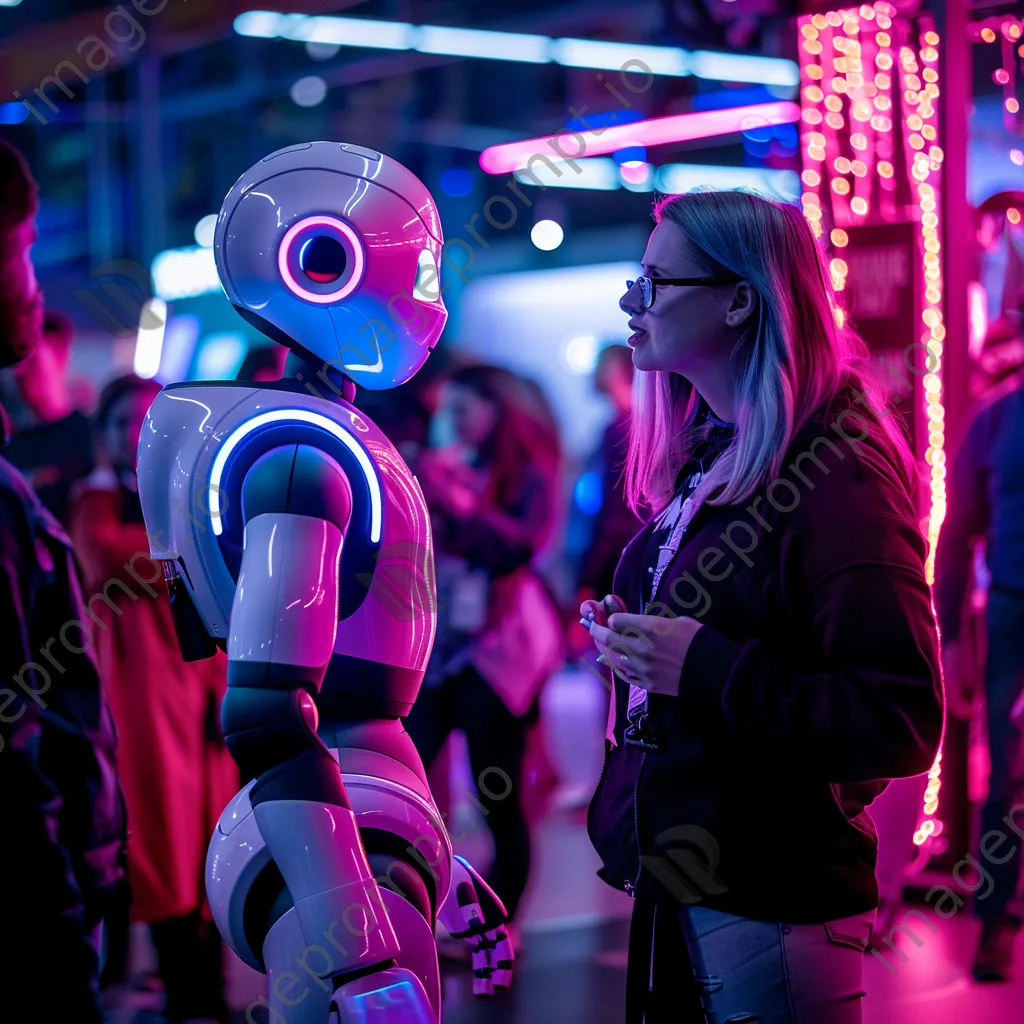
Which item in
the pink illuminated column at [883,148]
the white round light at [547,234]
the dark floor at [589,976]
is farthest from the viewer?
the white round light at [547,234]

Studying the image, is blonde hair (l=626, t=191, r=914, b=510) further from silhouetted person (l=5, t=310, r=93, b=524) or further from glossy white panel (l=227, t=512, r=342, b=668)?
silhouetted person (l=5, t=310, r=93, b=524)

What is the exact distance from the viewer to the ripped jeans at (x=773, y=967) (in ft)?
4.78

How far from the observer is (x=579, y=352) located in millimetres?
12961

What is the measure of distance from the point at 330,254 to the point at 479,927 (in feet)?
3.11

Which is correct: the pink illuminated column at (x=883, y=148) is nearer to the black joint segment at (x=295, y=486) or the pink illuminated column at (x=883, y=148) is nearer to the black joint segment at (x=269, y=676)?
the black joint segment at (x=295, y=486)

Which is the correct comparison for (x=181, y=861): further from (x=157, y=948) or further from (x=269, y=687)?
(x=269, y=687)

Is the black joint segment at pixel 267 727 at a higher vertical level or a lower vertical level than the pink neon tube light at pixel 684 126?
lower

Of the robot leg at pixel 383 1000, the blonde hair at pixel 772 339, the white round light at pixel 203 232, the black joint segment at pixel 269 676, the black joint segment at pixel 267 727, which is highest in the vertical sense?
the white round light at pixel 203 232

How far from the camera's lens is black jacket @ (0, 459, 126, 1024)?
1698mm

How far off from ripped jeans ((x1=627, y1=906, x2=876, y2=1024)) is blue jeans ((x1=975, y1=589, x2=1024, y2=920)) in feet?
7.97

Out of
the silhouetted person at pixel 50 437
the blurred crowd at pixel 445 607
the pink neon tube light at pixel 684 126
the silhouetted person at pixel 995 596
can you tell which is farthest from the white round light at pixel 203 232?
the silhouetted person at pixel 995 596

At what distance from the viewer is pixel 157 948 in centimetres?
330

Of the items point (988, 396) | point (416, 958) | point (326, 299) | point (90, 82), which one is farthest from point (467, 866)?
point (90, 82)

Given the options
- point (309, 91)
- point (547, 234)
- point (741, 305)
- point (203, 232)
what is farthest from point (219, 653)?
point (547, 234)
